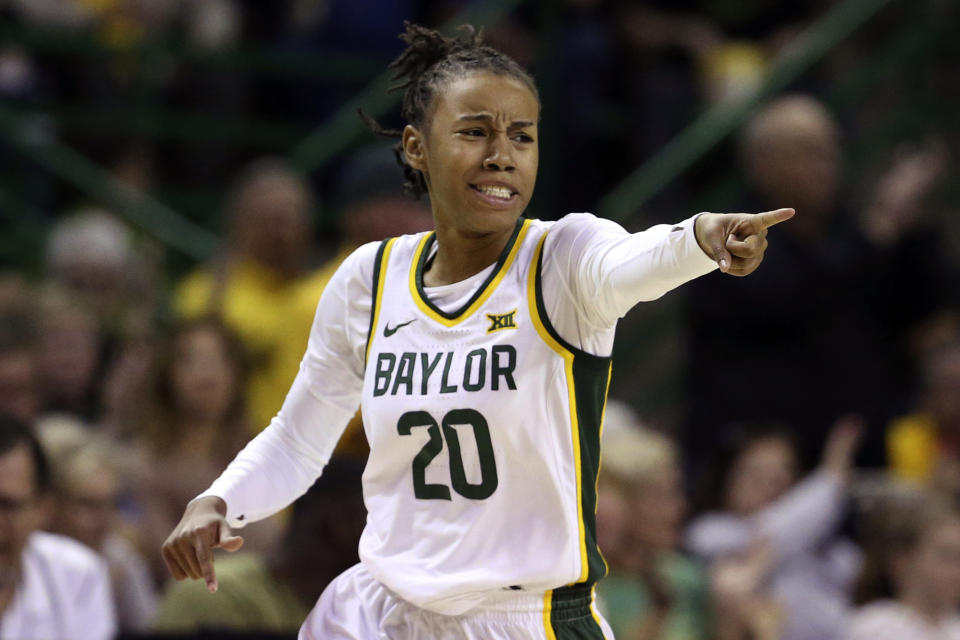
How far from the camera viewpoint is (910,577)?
557cm

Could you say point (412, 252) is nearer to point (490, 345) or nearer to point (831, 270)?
point (490, 345)

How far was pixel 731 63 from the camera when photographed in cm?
793

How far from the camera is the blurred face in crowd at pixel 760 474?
6.02 metres

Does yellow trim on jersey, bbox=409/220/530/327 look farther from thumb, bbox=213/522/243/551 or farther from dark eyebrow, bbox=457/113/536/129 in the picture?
thumb, bbox=213/522/243/551

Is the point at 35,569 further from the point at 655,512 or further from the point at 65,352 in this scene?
the point at 655,512

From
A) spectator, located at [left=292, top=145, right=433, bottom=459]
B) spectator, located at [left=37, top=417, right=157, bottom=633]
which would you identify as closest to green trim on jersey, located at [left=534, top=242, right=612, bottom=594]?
spectator, located at [left=292, top=145, right=433, bottom=459]

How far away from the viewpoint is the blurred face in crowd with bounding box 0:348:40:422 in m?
5.46

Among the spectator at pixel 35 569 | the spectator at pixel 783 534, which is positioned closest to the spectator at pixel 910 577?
the spectator at pixel 783 534

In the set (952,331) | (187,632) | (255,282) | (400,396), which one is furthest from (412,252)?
(952,331)

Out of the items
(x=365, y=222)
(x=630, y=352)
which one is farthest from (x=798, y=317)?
(x=365, y=222)

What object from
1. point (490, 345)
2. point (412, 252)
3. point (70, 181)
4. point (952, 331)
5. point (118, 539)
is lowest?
point (118, 539)

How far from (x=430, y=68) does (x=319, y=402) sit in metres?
0.84

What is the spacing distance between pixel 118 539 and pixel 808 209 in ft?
10.6

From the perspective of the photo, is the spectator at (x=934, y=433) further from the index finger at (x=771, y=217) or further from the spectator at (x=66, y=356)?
the index finger at (x=771, y=217)
